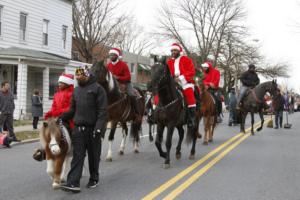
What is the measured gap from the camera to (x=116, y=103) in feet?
34.5

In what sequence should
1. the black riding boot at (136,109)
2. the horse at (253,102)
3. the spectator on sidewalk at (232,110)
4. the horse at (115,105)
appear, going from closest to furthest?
the horse at (115,105) < the black riding boot at (136,109) < the horse at (253,102) < the spectator on sidewalk at (232,110)

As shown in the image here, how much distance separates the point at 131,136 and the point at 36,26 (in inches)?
711

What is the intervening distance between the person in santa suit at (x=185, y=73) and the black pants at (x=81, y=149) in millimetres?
3674

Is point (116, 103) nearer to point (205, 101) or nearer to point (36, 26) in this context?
point (205, 101)

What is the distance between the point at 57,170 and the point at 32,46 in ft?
70.8

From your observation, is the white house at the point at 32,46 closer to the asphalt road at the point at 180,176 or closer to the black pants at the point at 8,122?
the black pants at the point at 8,122

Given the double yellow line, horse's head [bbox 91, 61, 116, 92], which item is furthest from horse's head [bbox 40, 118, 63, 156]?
horse's head [bbox 91, 61, 116, 92]

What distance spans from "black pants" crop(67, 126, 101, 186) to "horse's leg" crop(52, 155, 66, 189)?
0.94 feet

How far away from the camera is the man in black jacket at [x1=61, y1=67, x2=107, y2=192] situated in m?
7.07

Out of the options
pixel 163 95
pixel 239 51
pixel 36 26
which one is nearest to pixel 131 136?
pixel 163 95

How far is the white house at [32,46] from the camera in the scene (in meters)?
24.8

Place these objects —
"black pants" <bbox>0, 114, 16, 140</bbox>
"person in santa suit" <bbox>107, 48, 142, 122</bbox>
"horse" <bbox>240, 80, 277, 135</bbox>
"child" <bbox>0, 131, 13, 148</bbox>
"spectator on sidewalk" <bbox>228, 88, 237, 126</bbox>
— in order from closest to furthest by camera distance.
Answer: "person in santa suit" <bbox>107, 48, 142, 122</bbox> → "child" <bbox>0, 131, 13, 148</bbox> → "black pants" <bbox>0, 114, 16, 140</bbox> → "horse" <bbox>240, 80, 277, 135</bbox> → "spectator on sidewalk" <bbox>228, 88, 237, 126</bbox>

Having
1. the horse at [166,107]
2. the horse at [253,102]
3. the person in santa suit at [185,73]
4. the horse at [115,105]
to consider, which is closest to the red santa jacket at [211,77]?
the horse at [115,105]

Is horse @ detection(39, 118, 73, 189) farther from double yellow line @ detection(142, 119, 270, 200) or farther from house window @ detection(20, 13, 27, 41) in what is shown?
house window @ detection(20, 13, 27, 41)
